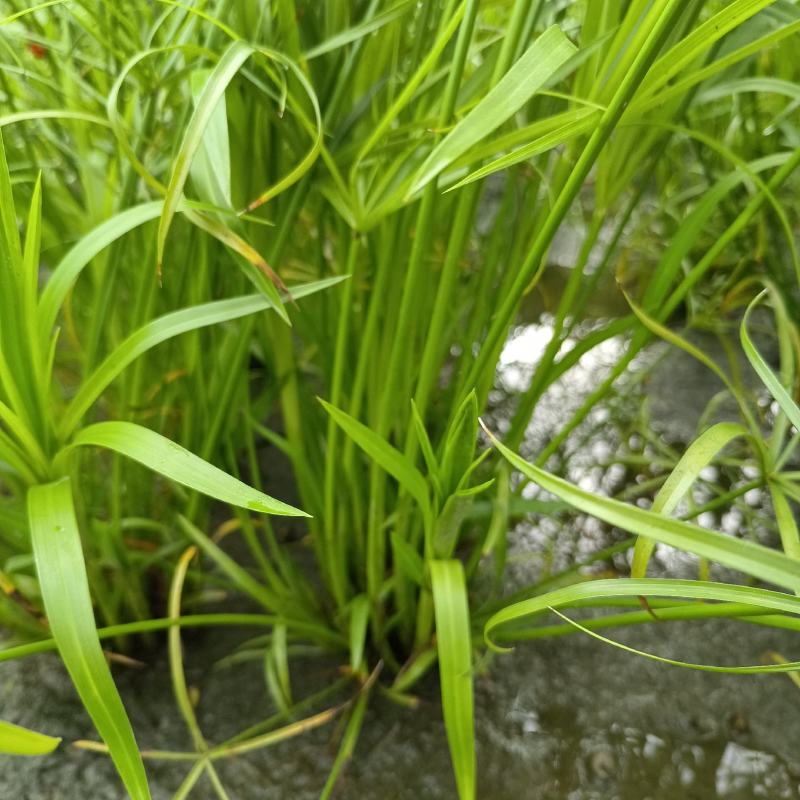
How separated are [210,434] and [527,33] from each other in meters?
0.35

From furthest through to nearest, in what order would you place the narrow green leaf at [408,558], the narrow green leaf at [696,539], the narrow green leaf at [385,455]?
the narrow green leaf at [408,558]
the narrow green leaf at [385,455]
the narrow green leaf at [696,539]

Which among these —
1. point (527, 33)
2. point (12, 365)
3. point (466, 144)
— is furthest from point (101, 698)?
point (527, 33)

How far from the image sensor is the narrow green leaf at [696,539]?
0.26 m

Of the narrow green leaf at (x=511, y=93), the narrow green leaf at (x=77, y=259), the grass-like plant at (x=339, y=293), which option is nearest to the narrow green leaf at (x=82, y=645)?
the grass-like plant at (x=339, y=293)

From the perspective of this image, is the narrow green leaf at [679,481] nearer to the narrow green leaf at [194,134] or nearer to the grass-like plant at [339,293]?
the grass-like plant at [339,293]

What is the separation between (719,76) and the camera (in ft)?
1.86

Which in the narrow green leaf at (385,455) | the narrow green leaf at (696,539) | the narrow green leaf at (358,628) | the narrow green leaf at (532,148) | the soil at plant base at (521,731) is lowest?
the soil at plant base at (521,731)

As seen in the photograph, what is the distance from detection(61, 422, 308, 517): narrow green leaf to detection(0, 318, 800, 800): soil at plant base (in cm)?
31

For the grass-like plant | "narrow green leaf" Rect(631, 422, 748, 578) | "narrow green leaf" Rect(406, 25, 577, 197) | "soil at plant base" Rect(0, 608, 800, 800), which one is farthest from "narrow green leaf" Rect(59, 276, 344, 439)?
"soil at plant base" Rect(0, 608, 800, 800)

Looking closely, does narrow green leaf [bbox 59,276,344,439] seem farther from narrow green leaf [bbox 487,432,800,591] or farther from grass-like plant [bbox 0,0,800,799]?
narrow green leaf [bbox 487,432,800,591]

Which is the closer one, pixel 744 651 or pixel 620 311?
pixel 744 651

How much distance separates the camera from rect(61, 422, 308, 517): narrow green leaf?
299 millimetres

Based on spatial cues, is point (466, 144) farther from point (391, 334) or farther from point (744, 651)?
point (744, 651)

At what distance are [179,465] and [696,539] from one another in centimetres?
22
